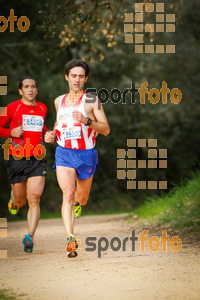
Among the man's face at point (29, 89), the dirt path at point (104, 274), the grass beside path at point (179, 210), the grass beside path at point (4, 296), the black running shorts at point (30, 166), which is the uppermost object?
the man's face at point (29, 89)

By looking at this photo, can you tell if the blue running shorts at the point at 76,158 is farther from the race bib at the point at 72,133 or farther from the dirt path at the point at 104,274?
the dirt path at the point at 104,274

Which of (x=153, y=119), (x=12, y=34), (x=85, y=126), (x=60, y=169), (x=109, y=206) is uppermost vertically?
(x=12, y=34)

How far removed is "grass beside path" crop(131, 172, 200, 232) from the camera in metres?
10.3

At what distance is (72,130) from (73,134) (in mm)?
63

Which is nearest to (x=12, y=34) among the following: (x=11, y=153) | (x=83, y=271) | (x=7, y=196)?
(x=7, y=196)

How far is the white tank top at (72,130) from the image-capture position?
289 inches

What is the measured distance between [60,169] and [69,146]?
337 mm

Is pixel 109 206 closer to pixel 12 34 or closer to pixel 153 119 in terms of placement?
pixel 153 119

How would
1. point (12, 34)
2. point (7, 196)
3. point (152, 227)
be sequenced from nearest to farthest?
point (152, 227) < point (12, 34) < point (7, 196)

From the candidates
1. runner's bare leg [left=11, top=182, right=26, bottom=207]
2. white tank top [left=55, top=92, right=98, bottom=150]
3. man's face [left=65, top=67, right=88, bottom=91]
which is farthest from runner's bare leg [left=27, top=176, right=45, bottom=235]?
man's face [left=65, top=67, right=88, bottom=91]

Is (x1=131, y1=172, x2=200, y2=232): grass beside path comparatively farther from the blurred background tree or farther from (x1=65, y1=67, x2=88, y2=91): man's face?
the blurred background tree

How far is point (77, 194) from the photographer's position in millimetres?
8312

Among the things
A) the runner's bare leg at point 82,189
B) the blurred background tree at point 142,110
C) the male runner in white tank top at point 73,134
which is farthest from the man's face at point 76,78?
the blurred background tree at point 142,110

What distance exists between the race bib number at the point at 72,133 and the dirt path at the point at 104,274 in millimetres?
1533
